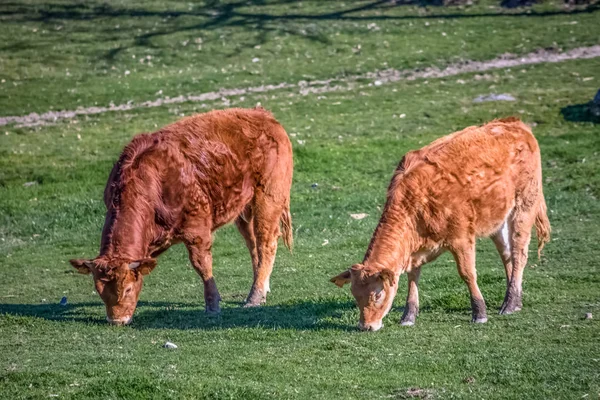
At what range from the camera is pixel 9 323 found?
13031 mm

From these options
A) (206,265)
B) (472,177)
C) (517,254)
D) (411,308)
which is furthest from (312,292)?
(472,177)

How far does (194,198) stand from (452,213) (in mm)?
3671

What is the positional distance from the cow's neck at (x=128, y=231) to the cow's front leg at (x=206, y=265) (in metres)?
0.80

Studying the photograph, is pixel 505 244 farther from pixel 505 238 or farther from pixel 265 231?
pixel 265 231

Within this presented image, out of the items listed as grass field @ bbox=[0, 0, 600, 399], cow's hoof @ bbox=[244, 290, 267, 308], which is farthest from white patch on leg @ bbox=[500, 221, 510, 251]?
cow's hoof @ bbox=[244, 290, 267, 308]

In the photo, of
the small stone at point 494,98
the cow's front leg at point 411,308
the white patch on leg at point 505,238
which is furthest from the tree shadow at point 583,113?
the cow's front leg at point 411,308

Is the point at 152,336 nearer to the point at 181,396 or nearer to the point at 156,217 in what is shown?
the point at 156,217

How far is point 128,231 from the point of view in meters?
12.9

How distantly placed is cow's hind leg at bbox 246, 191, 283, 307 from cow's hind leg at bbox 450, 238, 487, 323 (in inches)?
135

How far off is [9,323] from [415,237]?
561cm

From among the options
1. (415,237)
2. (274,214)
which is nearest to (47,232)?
(274,214)

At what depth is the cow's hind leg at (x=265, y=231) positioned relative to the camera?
1462 cm

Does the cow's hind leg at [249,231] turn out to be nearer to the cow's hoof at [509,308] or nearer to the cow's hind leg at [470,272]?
the cow's hind leg at [470,272]

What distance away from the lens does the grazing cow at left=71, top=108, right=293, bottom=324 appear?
12.8m
